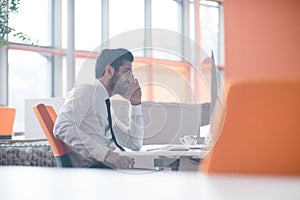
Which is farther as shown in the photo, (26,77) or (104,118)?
(26,77)

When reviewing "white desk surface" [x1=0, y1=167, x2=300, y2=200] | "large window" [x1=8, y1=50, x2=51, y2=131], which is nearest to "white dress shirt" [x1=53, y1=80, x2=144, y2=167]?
"white desk surface" [x1=0, y1=167, x2=300, y2=200]

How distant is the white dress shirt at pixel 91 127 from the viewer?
108cm

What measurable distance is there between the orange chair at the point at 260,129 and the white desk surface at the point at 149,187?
318mm

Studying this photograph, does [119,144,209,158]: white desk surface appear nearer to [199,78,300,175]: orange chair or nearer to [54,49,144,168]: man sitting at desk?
[54,49,144,168]: man sitting at desk

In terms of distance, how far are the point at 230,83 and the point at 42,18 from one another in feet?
20.6

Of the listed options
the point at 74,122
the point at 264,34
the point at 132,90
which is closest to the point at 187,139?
the point at 132,90

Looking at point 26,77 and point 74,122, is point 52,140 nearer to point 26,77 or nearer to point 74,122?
point 74,122

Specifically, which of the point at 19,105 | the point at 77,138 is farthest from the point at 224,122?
the point at 19,105

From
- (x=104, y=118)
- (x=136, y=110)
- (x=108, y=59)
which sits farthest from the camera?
(x=104, y=118)

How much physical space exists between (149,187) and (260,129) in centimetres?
45

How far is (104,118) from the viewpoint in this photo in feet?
4.61

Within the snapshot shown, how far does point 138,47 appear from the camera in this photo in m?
0.92

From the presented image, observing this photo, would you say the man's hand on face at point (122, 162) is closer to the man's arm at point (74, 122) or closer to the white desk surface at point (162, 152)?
the white desk surface at point (162, 152)

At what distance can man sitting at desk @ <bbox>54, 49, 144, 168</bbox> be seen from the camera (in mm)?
990
